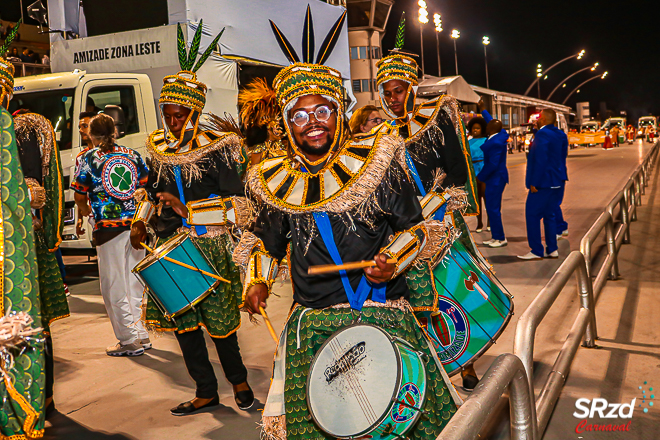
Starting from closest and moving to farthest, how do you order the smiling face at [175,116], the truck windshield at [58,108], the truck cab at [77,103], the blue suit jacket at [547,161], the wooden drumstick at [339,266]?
the wooden drumstick at [339,266] → the smiling face at [175,116] → the blue suit jacket at [547,161] → the truck cab at [77,103] → the truck windshield at [58,108]

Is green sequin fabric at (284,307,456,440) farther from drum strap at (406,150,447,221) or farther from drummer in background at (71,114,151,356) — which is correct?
drummer in background at (71,114,151,356)

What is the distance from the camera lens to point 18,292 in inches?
79.7

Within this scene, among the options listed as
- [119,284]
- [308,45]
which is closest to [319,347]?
[308,45]

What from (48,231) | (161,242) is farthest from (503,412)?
(48,231)

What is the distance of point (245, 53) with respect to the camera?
9477 millimetres

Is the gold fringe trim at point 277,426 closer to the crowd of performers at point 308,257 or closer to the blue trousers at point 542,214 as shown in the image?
the crowd of performers at point 308,257

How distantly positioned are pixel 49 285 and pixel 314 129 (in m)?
2.70

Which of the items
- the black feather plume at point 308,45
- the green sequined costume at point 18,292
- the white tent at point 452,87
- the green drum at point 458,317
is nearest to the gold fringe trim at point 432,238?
the black feather plume at point 308,45

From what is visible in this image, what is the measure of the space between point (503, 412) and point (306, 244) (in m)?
2.21

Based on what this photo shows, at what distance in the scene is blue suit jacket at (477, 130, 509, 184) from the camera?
923 centimetres

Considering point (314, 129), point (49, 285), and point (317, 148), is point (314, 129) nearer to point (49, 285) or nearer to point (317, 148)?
point (317, 148)

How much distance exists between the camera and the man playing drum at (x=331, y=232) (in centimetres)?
238

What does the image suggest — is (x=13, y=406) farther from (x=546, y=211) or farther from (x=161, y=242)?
(x=546, y=211)

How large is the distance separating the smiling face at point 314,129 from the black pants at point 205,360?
2.02 meters
